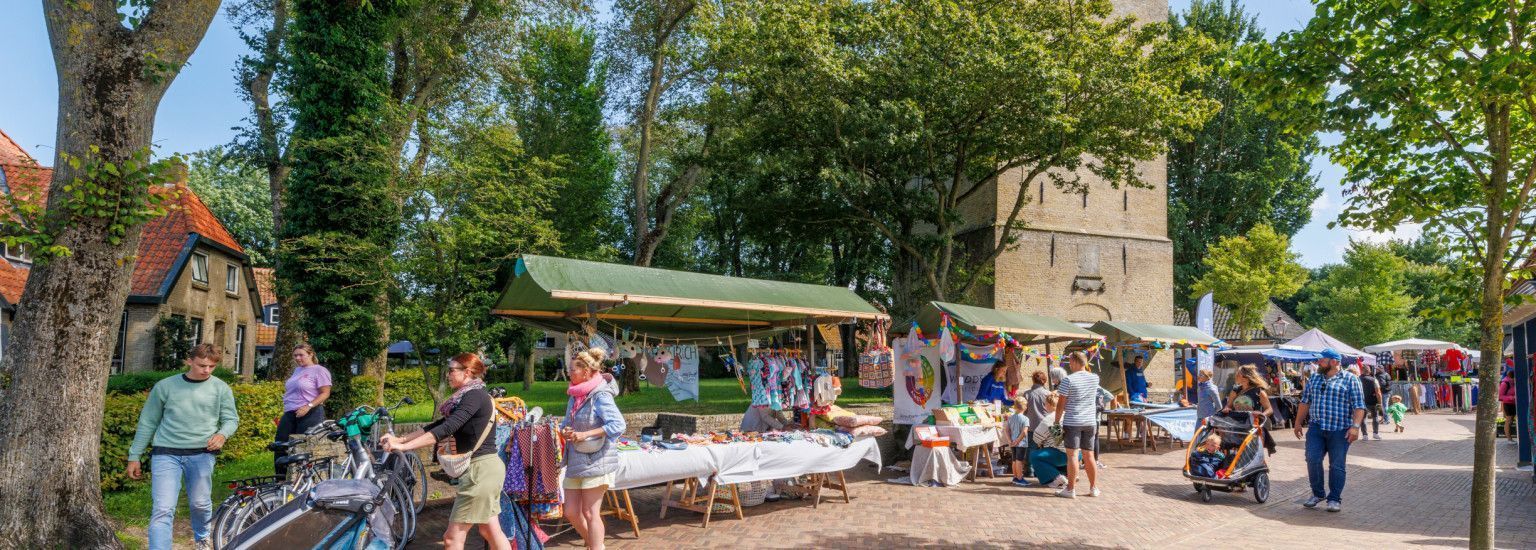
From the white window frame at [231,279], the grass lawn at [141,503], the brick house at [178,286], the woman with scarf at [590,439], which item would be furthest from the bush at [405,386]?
the woman with scarf at [590,439]

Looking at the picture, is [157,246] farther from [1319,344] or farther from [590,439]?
[1319,344]

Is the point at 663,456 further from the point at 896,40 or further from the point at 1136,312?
the point at 1136,312

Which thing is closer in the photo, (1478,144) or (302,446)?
(1478,144)

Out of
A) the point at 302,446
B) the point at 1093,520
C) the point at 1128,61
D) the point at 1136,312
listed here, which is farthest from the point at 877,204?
the point at 302,446

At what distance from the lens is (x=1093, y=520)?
8352mm

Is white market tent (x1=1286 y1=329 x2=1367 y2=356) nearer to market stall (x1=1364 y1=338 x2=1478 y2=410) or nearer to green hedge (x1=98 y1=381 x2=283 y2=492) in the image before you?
market stall (x1=1364 y1=338 x2=1478 y2=410)

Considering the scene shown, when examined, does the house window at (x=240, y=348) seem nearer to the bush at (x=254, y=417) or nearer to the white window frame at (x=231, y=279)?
the white window frame at (x=231, y=279)

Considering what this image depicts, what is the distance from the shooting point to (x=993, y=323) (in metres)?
11.7

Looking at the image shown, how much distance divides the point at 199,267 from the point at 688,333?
64.3 ft

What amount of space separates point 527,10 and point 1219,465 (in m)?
17.2

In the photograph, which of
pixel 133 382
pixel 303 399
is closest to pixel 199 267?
pixel 133 382

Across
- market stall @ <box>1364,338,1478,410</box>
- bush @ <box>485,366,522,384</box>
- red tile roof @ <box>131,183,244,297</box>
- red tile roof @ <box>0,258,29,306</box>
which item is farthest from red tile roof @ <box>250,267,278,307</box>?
market stall @ <box>1364,338,1478,410</box>

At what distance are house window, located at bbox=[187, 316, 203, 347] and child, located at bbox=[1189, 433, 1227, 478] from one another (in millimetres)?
24161

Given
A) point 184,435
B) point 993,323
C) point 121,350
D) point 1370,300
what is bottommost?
point 121,350
